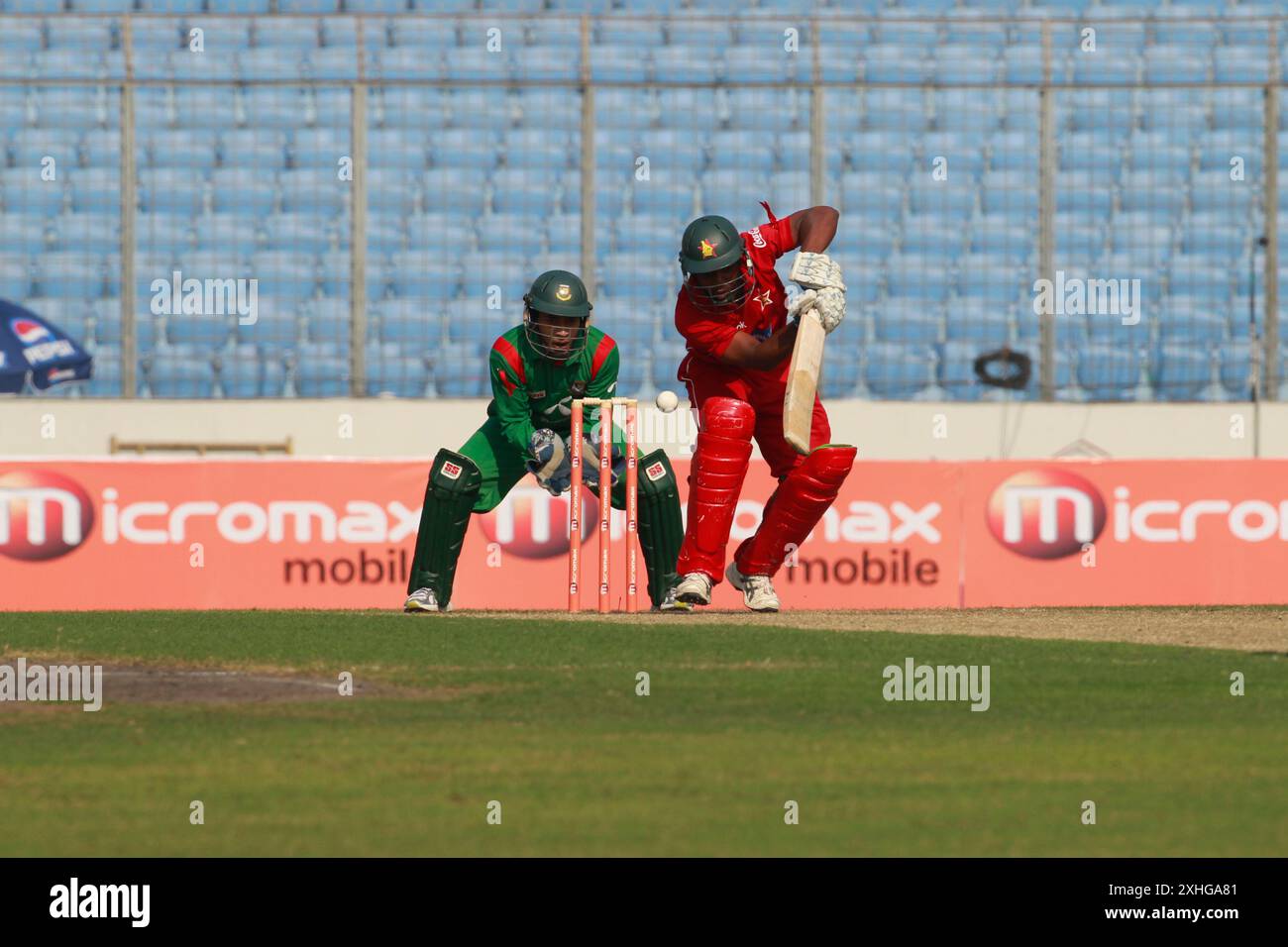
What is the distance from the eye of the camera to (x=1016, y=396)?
23.1 m

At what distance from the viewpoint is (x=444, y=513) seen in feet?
47.4

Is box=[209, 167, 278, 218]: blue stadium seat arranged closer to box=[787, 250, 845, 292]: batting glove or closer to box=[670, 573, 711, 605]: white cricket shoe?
box=[670, 573, 711, 605]: white cricket shoe

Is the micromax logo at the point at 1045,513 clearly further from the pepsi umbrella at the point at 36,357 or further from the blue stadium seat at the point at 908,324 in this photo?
the pepsi umbrella at the point at 36,357

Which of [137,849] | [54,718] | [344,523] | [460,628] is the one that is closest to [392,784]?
[137,849]

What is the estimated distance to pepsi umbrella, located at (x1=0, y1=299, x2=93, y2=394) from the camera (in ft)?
75.7

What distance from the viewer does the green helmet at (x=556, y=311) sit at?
13902mm

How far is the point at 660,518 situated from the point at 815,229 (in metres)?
2.41

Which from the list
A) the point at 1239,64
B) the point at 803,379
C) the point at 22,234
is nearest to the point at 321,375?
the point at 22,234

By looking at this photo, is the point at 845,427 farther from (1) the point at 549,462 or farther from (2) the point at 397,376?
(1) the point at 549,462

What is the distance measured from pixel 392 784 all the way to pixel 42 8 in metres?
20.0

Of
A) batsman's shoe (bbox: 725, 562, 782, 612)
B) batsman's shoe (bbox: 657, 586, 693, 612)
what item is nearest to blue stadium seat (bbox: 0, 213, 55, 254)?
batsman's shoe (bbox: 657, 586, 693, 612)

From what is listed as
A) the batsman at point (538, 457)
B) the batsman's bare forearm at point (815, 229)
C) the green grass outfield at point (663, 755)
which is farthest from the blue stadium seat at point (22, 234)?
the green grass outfield at point (663, 755)

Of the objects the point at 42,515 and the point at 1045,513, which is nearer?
the point at 42,515

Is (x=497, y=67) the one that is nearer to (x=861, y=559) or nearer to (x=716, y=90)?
(x=716, y=90)
